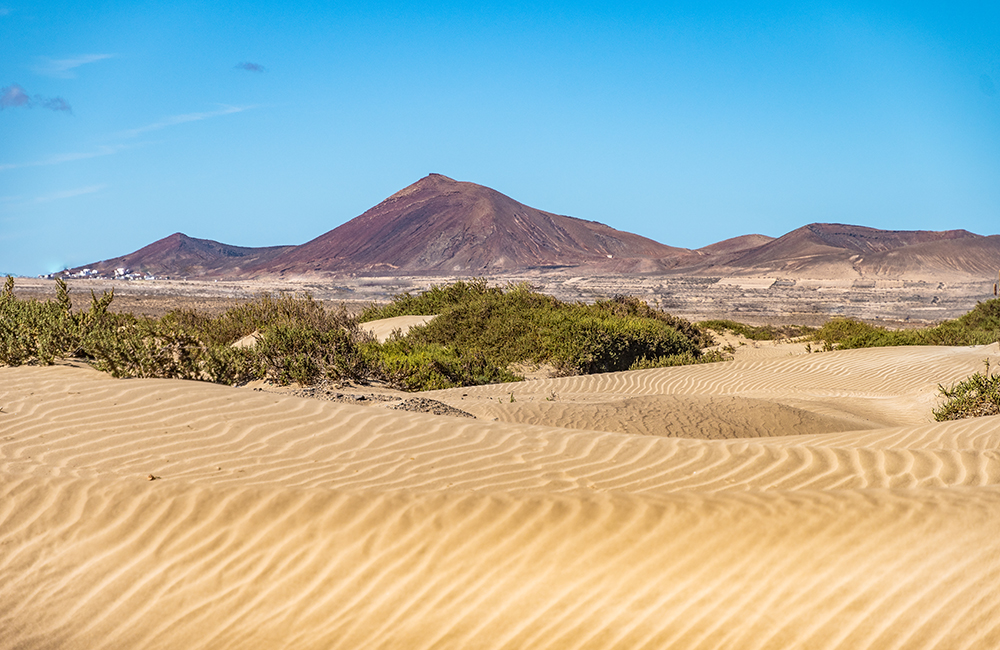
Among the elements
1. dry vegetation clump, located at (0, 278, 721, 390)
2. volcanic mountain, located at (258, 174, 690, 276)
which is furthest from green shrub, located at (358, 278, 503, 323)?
volcanic mountain, located at (258, 174, 690, 276)

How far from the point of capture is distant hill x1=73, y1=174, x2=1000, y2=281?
352 feet

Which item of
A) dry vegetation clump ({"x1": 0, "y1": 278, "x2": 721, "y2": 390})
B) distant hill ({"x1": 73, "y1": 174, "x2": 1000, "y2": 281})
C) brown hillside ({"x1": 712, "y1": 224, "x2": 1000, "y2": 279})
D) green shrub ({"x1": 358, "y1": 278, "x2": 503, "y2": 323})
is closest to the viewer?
dry vegetation clump ({"x1": 0, "y1": 278, "x2": 721, "y2": 390})

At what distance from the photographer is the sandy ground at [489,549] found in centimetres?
299

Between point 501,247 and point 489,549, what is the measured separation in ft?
486

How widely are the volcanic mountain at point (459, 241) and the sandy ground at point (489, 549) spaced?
4979 inches

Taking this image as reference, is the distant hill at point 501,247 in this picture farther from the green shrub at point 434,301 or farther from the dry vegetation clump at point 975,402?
the dry vegetation clump at point 975,402

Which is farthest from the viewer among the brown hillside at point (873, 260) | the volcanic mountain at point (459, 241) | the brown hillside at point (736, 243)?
the brown hillside at point (736, 243)

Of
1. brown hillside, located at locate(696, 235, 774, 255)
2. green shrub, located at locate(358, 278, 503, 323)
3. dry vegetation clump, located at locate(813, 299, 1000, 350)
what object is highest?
brown hillside, located at locate(696, 235, 774, 255)

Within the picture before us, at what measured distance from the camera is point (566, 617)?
10.0 ft

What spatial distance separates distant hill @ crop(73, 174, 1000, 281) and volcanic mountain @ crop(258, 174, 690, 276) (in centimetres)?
21

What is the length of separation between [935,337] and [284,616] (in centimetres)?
1951

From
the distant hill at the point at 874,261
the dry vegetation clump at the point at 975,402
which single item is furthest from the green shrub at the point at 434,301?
the distant hill at the point at 874,261

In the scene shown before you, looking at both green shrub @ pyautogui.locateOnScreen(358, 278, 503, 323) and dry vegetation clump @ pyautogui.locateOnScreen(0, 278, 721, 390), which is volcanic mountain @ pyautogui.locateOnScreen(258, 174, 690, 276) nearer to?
green shrub @ pyautogui.locateOnScreen(358, 278, 503, 323)

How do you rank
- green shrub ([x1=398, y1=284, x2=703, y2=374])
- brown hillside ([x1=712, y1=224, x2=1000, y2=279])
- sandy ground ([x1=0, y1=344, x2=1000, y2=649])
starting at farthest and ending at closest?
brown hillside ([x1=712, y1=224, x2=1000, y2=279]) < green shrub ([x1=398, y1=284, x2=703, y2=374]) < sandy ground ([x1=0, y1=344, x2=1000, y2=649])
